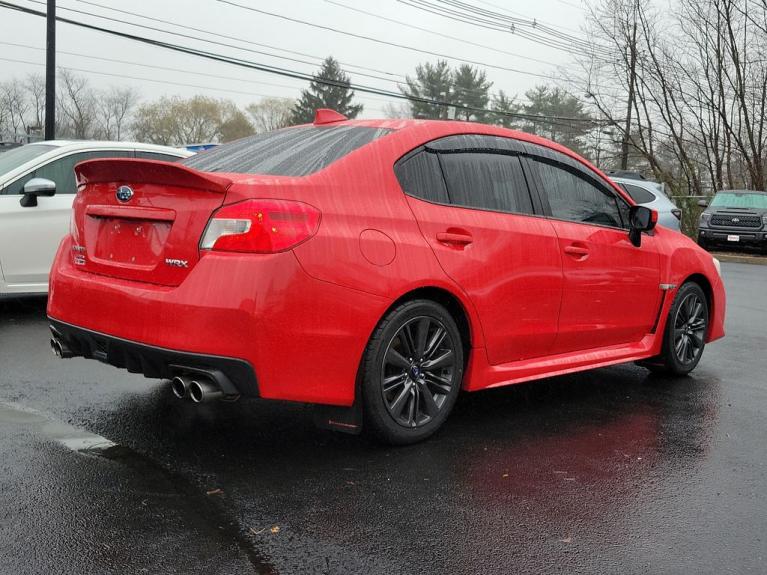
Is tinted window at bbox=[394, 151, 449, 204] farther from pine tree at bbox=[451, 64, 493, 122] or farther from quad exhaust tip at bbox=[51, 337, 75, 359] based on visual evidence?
pine tree at bbox=[451, 64, 493, 122]

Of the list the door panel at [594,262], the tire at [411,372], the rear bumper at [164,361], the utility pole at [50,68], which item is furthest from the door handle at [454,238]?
the utility pole at [50,68]

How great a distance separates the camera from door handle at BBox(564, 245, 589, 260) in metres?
4.95

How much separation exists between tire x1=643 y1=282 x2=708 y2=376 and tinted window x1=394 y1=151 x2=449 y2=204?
2.44 m

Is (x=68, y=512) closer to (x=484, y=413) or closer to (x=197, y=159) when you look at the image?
(x=197, y=159)

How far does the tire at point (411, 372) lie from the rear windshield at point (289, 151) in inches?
33.0

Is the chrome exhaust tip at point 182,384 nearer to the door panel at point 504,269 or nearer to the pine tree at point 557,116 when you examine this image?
the door panel at point 504,269

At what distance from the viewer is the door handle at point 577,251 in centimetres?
495

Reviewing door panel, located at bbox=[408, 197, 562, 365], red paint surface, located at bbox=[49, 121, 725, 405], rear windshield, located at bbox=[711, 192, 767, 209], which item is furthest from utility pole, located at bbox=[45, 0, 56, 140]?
door panel, located at bbox=[408, 197, 562, 365]

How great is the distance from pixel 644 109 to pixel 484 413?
121 ft

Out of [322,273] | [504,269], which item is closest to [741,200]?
[504,269]

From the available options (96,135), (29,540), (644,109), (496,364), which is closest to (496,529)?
(496,364)

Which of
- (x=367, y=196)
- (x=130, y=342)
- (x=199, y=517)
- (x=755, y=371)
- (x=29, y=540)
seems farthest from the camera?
(x=755, y=371)

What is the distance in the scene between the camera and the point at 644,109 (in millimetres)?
38719

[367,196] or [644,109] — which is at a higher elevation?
[644,109]
